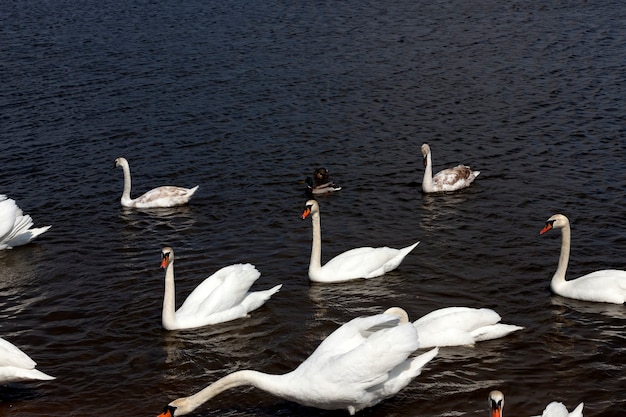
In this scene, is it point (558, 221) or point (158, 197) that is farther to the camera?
point (158, 197)

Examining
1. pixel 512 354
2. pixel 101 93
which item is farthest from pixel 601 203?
pixel 101 93

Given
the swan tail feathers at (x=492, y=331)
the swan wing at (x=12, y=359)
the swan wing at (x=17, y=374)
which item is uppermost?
the swan wing at (x=12, y=359)

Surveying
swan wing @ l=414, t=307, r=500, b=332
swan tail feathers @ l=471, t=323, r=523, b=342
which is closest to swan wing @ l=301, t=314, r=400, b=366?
swan wing @ l=414, t=307, r=500, b=332

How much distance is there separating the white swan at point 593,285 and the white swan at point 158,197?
7848 mm

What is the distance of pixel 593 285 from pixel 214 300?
5.47m

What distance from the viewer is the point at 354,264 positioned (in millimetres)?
14492

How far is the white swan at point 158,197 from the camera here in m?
18.4

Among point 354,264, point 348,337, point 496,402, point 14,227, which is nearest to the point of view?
point 496,402

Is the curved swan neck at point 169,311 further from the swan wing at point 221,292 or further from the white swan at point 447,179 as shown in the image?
the white swan at point 447,179

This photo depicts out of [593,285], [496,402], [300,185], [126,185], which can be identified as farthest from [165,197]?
[496,402]

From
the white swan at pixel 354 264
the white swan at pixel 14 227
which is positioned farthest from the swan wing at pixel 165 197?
the white swan at pixel 354 264

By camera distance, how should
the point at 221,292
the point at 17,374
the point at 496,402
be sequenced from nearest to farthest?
the point at 496,402 → the point at 17,374 → the point at 221,292

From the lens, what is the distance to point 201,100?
25422 mm

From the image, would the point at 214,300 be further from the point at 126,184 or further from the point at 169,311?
the point at 126,184
